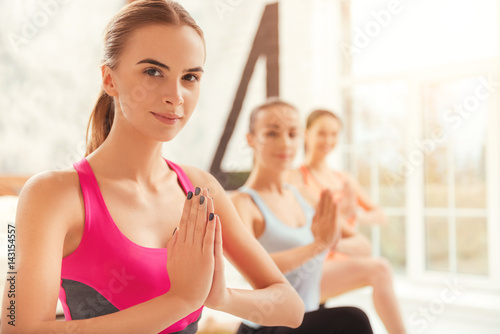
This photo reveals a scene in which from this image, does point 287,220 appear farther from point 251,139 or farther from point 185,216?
point 185,216

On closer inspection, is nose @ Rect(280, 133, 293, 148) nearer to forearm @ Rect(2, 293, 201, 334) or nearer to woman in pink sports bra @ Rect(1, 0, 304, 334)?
woman in pink sports bra @ Rect(1, 0, 304, 334)

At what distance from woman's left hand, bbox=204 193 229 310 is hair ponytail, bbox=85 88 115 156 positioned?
0.19 m

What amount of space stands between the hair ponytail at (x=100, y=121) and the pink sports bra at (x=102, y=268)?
59 mm

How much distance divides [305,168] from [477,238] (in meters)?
1.28

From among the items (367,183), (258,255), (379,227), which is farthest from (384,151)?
(258,255)

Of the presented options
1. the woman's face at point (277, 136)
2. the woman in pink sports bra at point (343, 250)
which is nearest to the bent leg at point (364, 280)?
the woman in pink sports bra at point (343, 250)

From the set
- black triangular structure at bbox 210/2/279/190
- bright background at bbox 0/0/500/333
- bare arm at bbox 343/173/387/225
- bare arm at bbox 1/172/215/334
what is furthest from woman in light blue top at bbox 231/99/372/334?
bright background at bbox 0/0/500/333

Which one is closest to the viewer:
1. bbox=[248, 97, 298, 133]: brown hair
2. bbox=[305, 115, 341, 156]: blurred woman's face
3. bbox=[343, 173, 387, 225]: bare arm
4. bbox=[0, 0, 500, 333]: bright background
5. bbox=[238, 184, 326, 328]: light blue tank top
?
bbox=[238, 184, 326, 328]: light blue tank top

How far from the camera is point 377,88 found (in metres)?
2.41

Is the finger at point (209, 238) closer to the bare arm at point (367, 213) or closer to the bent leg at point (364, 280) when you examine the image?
the bent leg at point (364, 280)

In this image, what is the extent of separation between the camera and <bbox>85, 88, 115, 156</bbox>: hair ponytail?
513 mm

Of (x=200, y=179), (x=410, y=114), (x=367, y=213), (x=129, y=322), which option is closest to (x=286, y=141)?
(x=200, y=179)

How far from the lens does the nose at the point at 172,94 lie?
0.44 metres

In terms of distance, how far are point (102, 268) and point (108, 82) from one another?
18 cm
